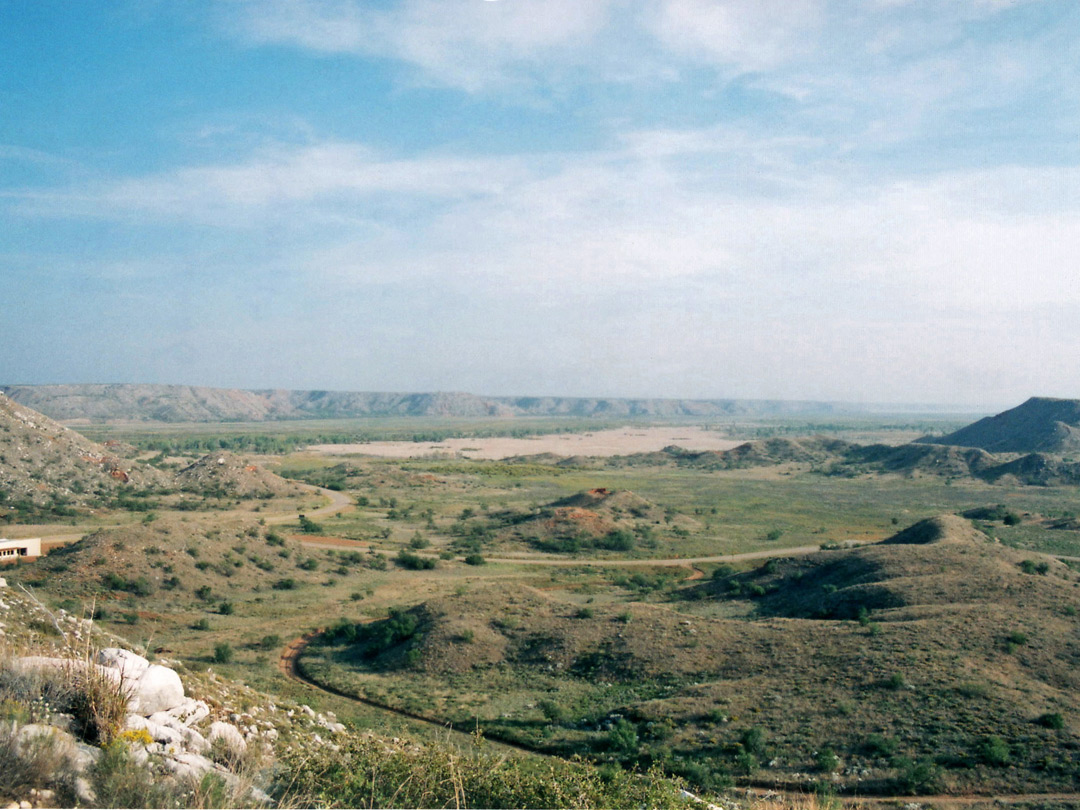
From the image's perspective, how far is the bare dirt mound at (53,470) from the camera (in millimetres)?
65812

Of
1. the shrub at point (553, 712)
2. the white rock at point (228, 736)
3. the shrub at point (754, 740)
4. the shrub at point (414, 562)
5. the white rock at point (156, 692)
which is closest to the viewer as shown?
the white rock at point (228, 736)

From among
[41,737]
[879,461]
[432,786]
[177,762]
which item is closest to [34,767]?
[41,737]

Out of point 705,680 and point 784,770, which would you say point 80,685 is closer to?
point 784,770

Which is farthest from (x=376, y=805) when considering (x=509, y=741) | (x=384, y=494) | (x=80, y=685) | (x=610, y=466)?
(x=610, y=466)

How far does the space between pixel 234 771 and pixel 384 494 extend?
3479 inches

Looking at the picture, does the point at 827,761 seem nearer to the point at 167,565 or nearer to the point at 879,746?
the point at 879,746

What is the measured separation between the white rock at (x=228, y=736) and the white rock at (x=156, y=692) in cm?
76

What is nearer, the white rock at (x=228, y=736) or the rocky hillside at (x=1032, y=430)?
the white rock at (x=228, y=736)

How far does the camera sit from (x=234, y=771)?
348 inches

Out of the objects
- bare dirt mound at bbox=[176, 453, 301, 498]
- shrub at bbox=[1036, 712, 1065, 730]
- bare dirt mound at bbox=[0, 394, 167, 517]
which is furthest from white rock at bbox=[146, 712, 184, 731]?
bare dirt mound at bbox=[176, 453, 301, 498]

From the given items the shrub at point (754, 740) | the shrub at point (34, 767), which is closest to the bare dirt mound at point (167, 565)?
the shrub at point (754, 740)

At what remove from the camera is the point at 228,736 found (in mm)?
10133

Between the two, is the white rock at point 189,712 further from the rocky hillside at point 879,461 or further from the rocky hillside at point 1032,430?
the rocky hillside at point 1032,430

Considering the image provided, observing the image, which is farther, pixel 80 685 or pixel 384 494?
pixel 384 494
